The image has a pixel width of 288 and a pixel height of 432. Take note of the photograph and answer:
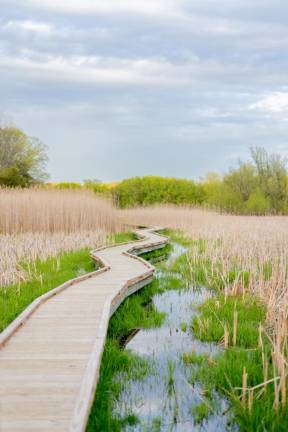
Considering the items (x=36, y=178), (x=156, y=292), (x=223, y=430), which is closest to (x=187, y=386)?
(x=223, y=430)

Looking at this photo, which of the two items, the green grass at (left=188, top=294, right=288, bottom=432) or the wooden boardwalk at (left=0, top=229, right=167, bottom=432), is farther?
the green grass at (left=188, top=294, right=288, bottom=432)

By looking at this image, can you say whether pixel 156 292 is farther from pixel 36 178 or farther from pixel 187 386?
pixel 36 178

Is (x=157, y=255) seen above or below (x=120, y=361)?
above

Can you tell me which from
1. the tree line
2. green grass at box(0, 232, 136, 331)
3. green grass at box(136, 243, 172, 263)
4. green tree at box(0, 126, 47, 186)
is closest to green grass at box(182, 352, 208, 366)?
green grass at box(0, 232, 136, 331)

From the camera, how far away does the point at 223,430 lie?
11.0ft

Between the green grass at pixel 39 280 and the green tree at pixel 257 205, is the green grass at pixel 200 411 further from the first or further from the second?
the green tree at pixel 257 205

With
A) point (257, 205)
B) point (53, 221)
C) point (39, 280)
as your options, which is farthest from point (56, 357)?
point (257, 205)

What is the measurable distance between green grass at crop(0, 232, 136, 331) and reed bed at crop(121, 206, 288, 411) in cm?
207

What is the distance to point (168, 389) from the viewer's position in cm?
396

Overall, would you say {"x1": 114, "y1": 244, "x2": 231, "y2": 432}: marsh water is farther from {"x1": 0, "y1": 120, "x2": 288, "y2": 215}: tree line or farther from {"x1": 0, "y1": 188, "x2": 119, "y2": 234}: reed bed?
{"x1": 0, "y1": 120, "x2": 288, "y2": 215}: tree line

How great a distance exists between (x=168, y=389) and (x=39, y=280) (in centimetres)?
387

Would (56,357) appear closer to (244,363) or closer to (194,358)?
(194,358)

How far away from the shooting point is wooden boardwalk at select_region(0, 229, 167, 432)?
2887 millimetres

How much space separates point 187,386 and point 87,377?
1.02m
